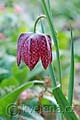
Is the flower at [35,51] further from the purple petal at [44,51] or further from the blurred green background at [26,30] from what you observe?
the blurred green background at [26,30]

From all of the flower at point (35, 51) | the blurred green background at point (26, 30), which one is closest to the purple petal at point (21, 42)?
the flower at point (35, 51)

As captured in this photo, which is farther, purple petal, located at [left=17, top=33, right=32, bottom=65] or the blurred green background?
the blurred green background

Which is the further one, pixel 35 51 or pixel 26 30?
pixel 26 30

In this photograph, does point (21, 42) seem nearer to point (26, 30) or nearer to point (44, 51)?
point (44, 51)

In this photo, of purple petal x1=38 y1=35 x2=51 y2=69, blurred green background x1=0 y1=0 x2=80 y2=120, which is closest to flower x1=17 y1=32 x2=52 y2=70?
purple petal x1=38 y1=35 x2=51 y2=69

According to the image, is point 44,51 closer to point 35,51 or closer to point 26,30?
point 35,51

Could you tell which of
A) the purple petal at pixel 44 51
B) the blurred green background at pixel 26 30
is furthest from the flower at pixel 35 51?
the blurred green background at pixel 26 30

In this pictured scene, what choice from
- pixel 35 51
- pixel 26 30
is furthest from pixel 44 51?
pixel 26 30

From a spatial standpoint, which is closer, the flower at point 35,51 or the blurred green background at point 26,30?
the flower at point 35,51

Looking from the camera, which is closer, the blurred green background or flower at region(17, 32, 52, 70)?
flower at region(17, 32, 52, 70)

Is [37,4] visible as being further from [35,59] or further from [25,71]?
[35,59]

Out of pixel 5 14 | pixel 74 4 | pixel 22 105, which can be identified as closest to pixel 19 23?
pixel 5 14

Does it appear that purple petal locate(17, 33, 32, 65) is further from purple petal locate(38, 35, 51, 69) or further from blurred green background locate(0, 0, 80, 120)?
blurred green background locate(0, 0, 80, 120)
